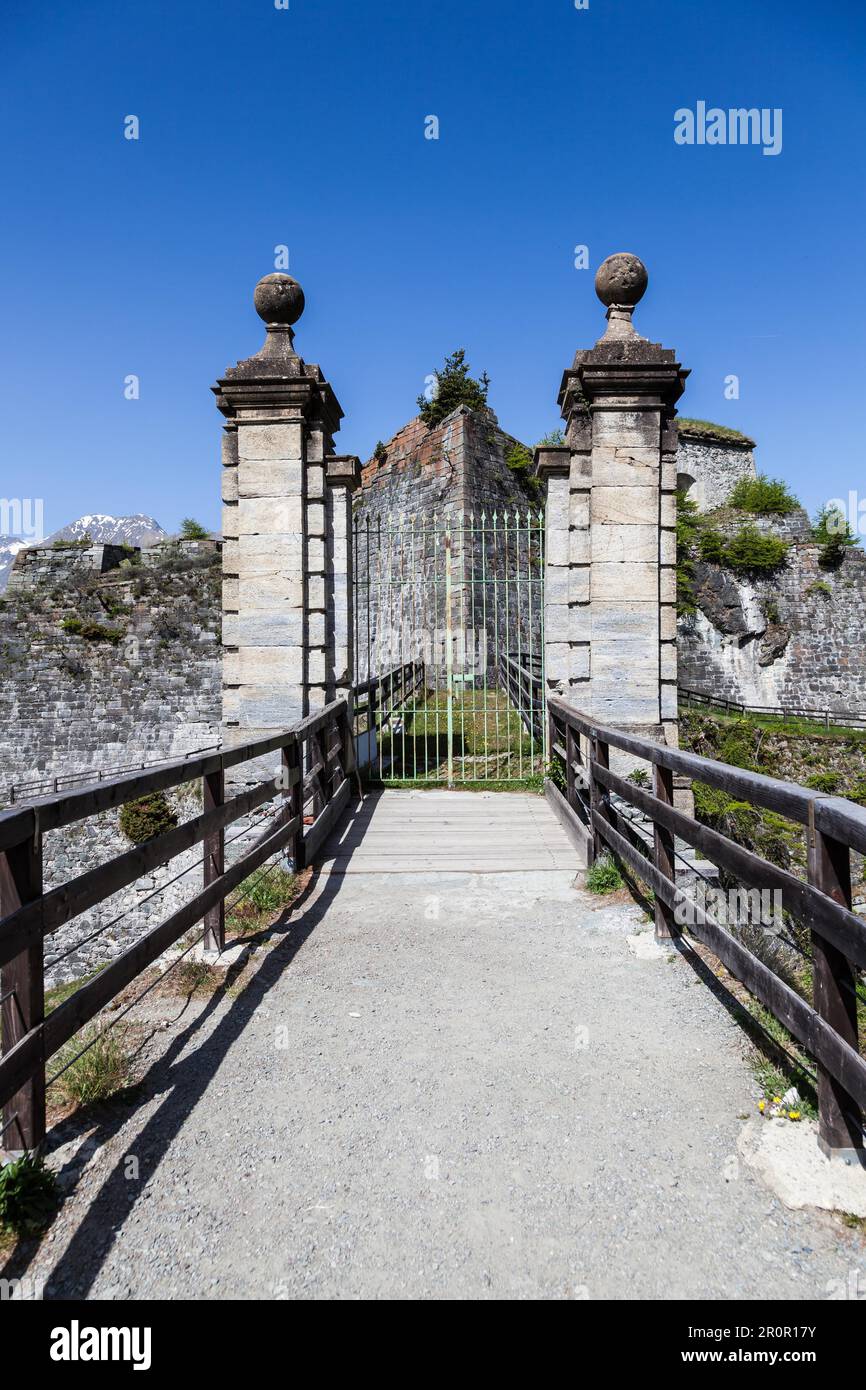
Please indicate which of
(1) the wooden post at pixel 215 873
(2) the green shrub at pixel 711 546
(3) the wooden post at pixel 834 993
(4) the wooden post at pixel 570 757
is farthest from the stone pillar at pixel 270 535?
(2) the green shrub at pixel 711 546

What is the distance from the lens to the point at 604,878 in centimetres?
456

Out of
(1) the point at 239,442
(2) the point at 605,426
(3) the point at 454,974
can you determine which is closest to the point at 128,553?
(1) the point at 239,442

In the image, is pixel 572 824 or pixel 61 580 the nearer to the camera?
pixel 572 824

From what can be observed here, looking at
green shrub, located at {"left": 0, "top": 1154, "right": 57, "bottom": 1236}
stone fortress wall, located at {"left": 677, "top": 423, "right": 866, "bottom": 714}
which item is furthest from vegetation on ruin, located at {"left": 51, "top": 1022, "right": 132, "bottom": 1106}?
stone fortress wall, located at {"left": 677, "top": 423, "right": 866, "bottom": 714}

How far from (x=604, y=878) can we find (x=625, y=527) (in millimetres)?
2801

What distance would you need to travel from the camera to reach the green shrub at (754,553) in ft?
66.1

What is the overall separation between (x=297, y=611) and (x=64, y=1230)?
4640 millimetres

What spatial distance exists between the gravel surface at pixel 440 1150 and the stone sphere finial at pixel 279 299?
5015 mm

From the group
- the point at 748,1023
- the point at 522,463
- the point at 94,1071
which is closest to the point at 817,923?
the point at 748,1023

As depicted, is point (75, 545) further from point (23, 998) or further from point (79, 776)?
point (23, 998)

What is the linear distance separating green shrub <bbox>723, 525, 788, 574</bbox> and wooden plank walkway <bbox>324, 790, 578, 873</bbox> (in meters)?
15.4

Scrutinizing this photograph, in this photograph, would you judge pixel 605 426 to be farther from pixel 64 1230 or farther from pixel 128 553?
pixel 128 553

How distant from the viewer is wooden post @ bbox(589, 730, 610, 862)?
477cm
